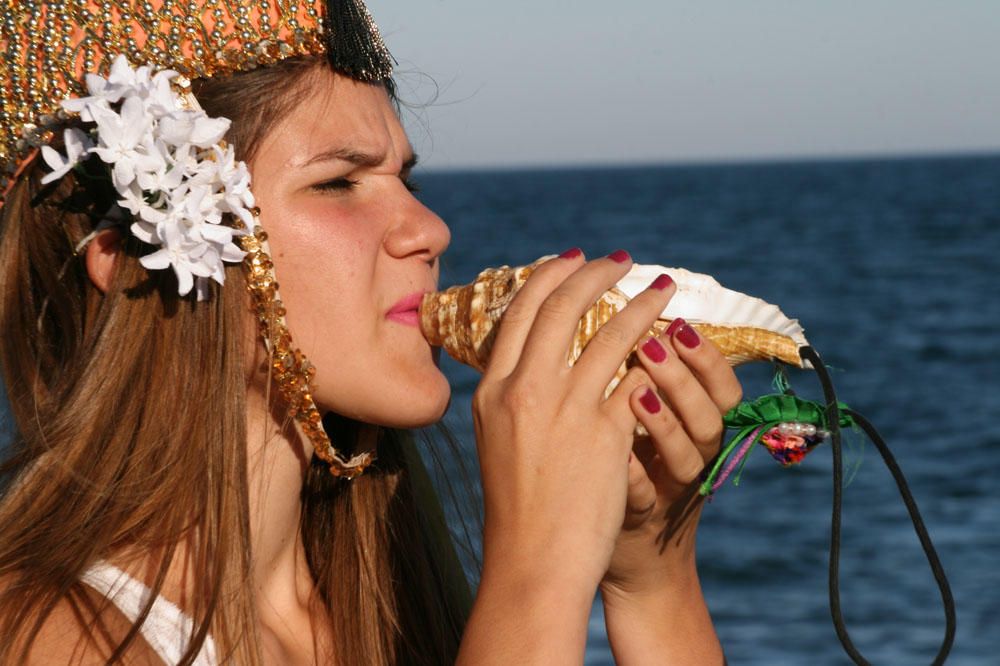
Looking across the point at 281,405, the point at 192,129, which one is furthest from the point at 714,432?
the point at 192,129

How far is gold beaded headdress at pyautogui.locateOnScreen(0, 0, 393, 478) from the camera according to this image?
2650mm

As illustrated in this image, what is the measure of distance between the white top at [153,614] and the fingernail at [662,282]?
1120 mm

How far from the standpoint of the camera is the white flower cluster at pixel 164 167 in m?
2.52

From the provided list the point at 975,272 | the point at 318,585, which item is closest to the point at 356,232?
the point at 318,585

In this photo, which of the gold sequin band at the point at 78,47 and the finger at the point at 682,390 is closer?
the finger at the point at 682,390

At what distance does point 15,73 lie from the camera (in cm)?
266

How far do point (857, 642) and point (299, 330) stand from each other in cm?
699

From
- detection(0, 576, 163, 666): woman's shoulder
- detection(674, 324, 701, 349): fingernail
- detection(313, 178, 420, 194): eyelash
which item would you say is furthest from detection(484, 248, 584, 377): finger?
detection(0, 576, 163, 666): woman's shoulder

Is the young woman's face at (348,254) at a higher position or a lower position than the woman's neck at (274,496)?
higher

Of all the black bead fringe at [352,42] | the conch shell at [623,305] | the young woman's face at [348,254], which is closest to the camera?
the conch shell at [623,305]

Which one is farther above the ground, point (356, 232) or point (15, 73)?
point (15, 73)

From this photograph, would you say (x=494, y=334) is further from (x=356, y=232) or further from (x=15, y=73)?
(x=15, y=73)

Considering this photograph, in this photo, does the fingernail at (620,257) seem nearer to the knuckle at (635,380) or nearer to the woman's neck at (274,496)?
the knuckle at (635,380)

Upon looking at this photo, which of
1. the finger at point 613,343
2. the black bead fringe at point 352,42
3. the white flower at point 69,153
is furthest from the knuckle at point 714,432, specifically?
the white flower at point 69,153
